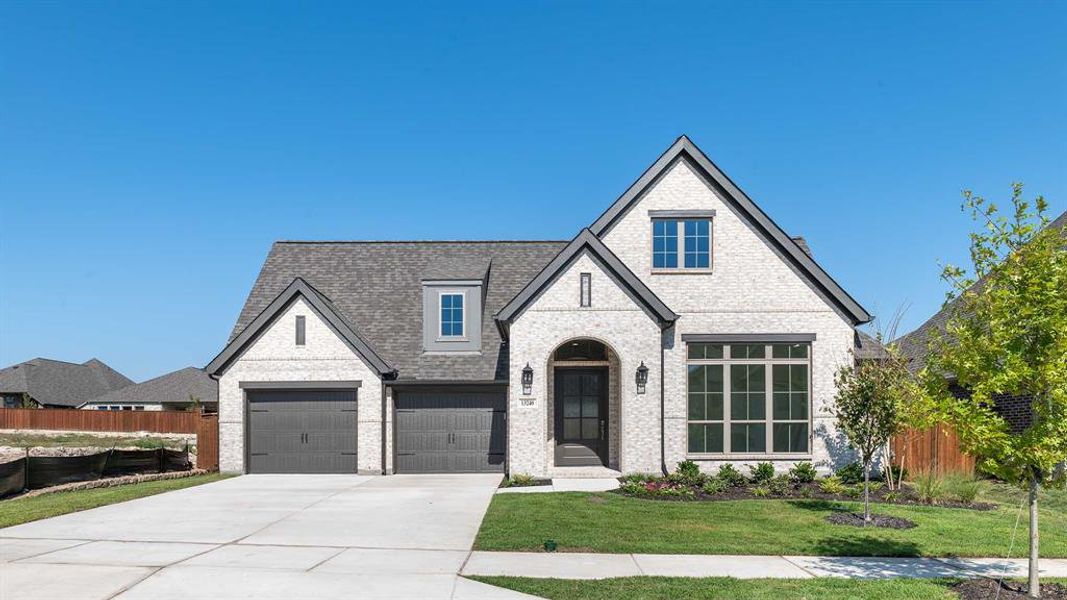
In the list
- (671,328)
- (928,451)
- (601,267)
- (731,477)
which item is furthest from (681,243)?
(928,451)

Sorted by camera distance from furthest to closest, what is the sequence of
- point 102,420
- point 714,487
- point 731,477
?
point 102,420 → point 731,477 → point 714,487

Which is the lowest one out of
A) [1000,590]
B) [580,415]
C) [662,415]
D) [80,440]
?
[80,440]

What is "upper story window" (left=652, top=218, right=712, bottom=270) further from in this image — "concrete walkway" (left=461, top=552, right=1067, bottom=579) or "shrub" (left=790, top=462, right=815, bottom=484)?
"concrete walkway" (left=461, top=552, right=1067, bottom=579)

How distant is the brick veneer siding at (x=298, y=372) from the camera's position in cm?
2038

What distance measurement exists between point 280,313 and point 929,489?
16323 mm

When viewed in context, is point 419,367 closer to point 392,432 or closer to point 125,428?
point 392,432

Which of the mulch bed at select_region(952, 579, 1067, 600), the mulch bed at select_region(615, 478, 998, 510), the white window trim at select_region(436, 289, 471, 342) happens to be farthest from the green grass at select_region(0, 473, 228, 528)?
the mulch bed at select_region(952, 579, 1067, 600)

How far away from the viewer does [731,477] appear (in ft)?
57.4

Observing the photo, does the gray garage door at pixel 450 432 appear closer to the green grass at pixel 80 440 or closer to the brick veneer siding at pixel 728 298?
the brick veneer siding at pixel 728 298

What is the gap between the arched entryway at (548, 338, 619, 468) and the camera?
1988cm

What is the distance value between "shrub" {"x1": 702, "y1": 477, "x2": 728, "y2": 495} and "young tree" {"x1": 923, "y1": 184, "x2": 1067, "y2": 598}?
25.5ft

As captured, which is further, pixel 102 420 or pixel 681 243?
pixel 102 420

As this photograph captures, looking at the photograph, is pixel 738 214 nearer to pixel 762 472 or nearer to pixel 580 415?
pixel 762 472

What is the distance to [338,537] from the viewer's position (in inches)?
445
